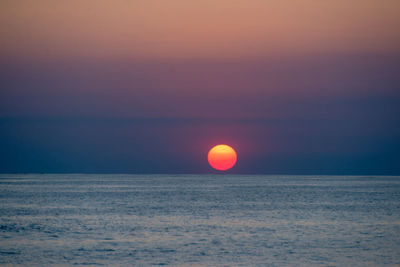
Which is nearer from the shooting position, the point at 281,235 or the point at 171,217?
the point at 281,235

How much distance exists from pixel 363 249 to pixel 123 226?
23675 mm

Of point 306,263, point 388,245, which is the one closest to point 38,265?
point 306,263

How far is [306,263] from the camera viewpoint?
116 feet

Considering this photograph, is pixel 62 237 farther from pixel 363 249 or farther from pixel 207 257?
pixel 363 249

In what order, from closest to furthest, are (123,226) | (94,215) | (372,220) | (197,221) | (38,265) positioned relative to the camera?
(38,265) → (123,226) → (197,221) → (372,220) → (94,215)

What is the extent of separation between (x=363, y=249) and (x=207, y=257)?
11.8 m

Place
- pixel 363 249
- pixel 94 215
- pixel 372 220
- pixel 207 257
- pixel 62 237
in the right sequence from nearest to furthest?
pixel 207 257
pixel 363 249
pixel 62 237
pixel 372 220
pixel 94 215

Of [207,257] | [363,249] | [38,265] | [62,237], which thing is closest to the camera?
[38,265]

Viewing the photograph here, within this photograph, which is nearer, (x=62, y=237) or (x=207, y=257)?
(x=207, y=257)

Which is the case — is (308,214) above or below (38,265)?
above

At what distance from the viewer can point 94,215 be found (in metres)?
68.7

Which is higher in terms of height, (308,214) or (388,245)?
(308,214)

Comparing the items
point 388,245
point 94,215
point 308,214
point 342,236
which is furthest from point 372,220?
point 94,215

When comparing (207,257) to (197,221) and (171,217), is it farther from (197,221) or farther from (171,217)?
(171,217)
